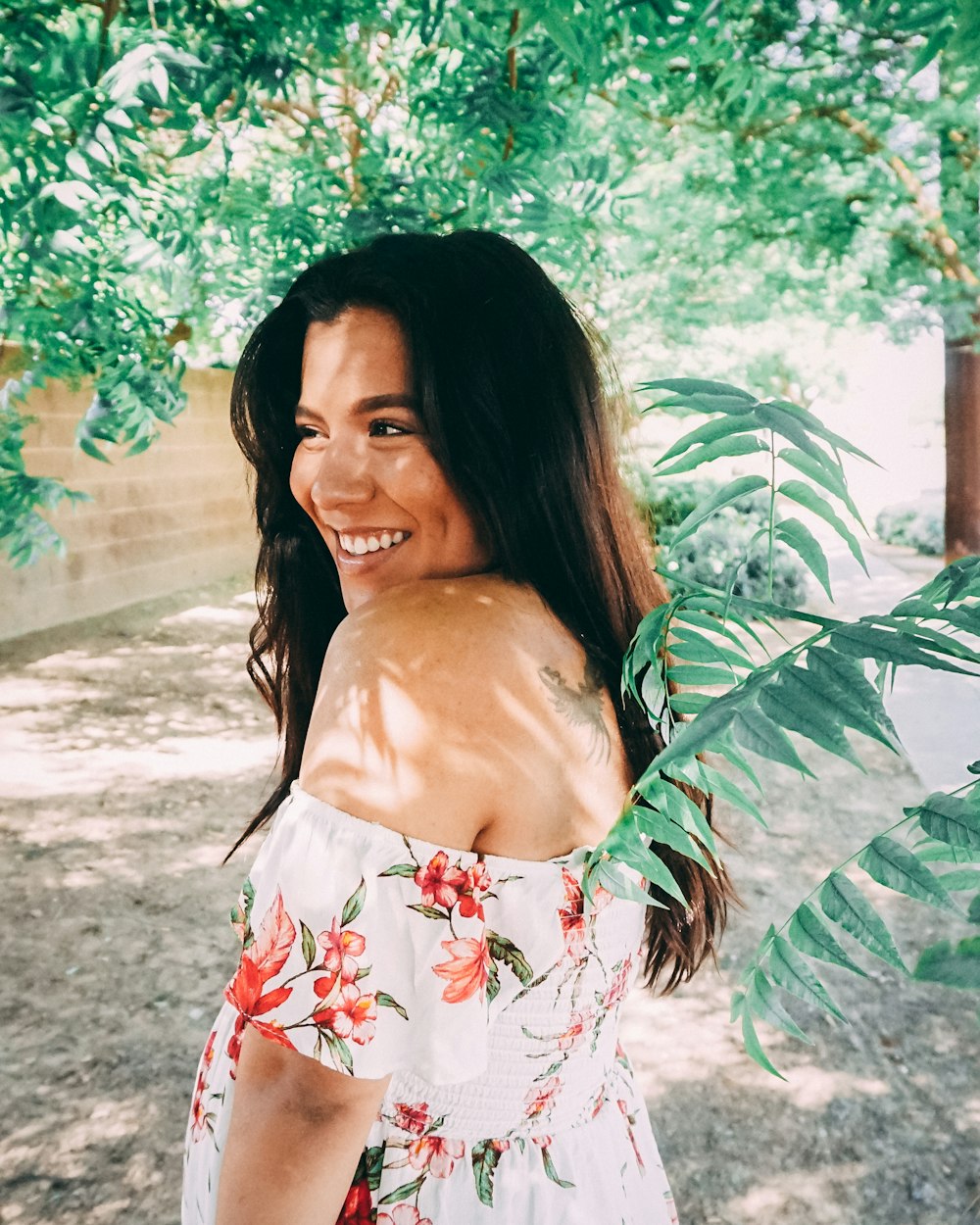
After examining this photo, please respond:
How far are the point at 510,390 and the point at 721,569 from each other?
8650mm

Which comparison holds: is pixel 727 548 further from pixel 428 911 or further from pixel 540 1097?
pixel 428 911

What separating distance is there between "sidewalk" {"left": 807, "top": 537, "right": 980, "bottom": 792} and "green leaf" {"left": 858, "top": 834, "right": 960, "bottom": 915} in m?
2.65

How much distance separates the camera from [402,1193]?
1.36 metres

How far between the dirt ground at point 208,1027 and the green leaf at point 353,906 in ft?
2.11

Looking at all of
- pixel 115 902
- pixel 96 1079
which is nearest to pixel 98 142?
pixel 96 1079

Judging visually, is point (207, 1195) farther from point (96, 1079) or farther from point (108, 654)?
point (108, 654)

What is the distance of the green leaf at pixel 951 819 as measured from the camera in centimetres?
67

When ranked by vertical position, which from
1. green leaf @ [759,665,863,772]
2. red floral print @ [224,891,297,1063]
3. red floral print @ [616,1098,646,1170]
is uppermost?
green leaf @ [759,665,863,772]

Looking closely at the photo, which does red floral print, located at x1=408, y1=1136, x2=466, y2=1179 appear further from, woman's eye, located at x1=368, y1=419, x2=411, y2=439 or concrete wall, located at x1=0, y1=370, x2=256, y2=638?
concrete wall, located at x1=0, y1=370, x2=256, y2=638

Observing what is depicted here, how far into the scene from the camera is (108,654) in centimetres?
863

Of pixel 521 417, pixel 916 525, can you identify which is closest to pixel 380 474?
pixel 521 417

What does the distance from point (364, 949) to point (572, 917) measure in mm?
276

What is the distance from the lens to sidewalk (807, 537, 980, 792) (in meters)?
6.19

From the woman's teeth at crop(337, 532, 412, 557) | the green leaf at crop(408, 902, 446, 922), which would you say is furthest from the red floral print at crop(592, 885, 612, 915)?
the woman's teeth at crop(337, 532, 412, 557)
